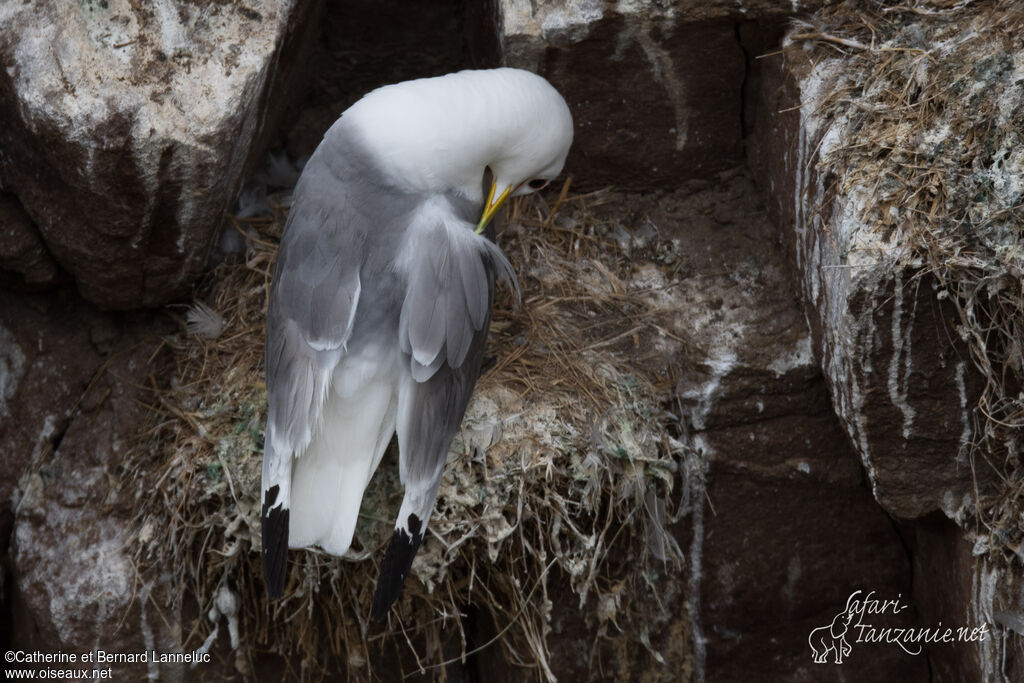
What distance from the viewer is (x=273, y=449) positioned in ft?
7.38

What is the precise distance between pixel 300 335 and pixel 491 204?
0.58 metres

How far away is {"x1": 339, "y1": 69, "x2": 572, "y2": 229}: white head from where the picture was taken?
240 cm

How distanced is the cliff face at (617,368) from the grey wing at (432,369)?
18 cm

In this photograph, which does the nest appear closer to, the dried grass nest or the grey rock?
the dried grass nest

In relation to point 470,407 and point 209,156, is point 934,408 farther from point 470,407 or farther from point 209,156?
point 209,156

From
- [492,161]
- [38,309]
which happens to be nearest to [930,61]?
[492,161]

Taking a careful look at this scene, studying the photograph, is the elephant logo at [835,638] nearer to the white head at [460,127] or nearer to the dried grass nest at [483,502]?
the dried grass nest at [483,502]

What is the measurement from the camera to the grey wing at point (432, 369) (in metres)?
2.21

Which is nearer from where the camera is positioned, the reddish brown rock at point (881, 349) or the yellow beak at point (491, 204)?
the reddish brown rock at point (881, 349)

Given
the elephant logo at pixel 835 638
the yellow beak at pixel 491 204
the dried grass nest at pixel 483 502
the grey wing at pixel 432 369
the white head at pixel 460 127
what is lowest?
the elephant logo at pixel 835 638

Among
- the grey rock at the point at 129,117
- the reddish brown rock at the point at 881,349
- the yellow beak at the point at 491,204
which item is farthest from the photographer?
the yellow beak at the point at 491,204

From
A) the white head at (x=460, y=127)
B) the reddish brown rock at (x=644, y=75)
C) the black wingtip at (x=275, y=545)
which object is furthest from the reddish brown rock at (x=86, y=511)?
the reddish brown rock at (x=644, y=75)

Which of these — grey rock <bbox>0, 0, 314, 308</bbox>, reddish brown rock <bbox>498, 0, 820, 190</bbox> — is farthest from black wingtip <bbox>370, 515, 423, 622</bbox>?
reddish brown rock <bbox>498, 0, 820, 190</bbox>

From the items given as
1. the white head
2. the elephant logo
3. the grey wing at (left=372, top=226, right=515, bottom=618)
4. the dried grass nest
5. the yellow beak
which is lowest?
the elephant logo
